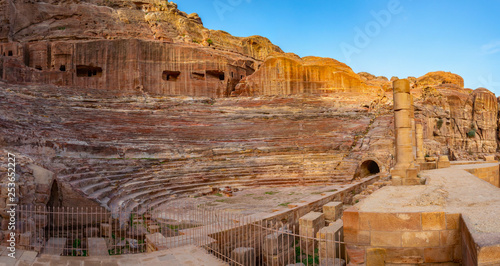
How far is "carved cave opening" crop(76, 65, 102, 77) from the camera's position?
32697 millimetres

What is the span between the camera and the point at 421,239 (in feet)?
15.4

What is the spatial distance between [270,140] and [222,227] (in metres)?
15.7

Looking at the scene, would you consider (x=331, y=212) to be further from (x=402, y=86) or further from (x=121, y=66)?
(x=121, y=66)

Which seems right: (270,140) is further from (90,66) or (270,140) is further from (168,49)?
(90,66)

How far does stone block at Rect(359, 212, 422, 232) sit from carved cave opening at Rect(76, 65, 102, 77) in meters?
33.3

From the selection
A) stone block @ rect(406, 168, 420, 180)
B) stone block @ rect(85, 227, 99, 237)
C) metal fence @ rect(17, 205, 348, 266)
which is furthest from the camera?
stone block @ rect(406, 168, 420, 180)

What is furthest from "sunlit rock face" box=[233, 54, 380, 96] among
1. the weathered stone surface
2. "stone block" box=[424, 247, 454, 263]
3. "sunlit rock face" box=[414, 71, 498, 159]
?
"stone block" box=[424, 247, 454, 263]

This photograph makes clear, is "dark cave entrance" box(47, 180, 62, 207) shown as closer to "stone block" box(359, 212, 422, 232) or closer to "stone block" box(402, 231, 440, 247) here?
"stone block" box(359, 212, 422, 232)

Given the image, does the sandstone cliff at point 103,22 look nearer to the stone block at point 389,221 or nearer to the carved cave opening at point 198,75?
the carved cave opening at point 198,75

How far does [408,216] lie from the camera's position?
4691mm

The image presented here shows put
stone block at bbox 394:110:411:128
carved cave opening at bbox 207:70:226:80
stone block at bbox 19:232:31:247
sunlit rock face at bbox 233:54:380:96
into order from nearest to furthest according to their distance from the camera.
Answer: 1. stone block at bbox 19:232:31:247
2. stone block at bbox 394:110:411:128
3. sunlit rock face at bbox 233:54:380:96
4. carved cave opening at bbox 207:70:226:80

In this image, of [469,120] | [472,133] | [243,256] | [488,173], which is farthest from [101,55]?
[472,133]

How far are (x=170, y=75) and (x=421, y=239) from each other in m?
32.9

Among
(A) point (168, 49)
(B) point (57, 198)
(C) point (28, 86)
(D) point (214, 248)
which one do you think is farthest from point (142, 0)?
(D) point (214, 248)
